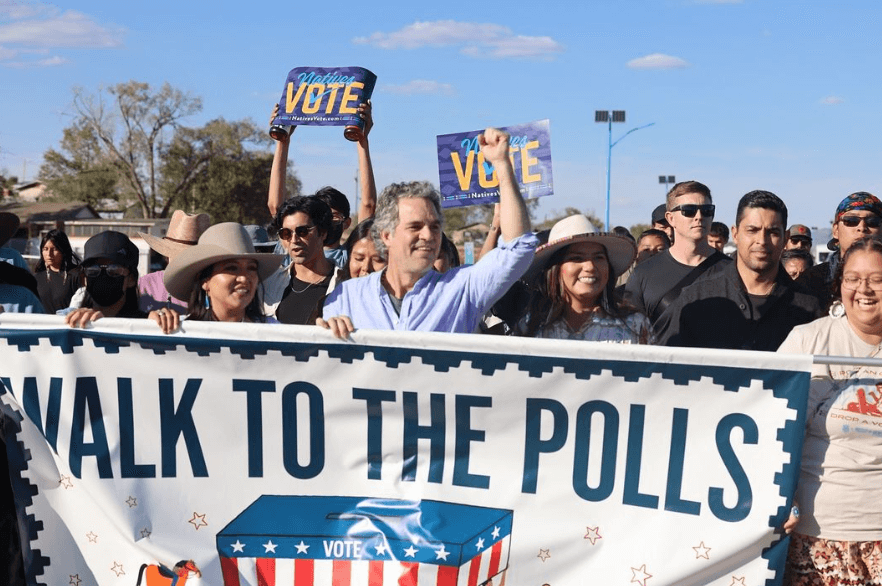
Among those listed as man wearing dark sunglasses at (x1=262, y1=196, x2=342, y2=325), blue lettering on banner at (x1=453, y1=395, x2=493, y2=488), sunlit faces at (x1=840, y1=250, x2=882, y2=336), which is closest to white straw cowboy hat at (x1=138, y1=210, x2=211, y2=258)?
man wearing dark sunglasses at (x1=262, y1=196, x2=342, y2=325)

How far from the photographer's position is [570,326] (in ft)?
14.0

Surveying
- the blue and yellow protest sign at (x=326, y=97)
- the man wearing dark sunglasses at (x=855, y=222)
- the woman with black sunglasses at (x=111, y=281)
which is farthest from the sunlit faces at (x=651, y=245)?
the woman with black sunglasses at (x=111, y=281)

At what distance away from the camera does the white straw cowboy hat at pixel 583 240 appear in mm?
4227

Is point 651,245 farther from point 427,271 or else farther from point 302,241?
point 427,271

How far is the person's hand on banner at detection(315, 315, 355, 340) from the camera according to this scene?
363 cm

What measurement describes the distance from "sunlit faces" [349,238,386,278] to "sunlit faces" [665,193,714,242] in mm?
1808

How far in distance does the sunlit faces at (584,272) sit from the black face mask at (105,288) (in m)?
2.18

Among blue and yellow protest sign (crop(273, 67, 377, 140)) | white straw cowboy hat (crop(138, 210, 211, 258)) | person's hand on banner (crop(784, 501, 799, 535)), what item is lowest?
person's hand on banner (crop(784, 501, 799, 535))

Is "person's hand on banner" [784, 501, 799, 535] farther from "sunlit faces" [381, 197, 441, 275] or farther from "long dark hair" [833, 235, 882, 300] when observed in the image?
"sunlit faces" [381, 197, 441, 275]

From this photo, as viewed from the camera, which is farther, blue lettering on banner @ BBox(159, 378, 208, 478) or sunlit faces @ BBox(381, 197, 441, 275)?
sunlit faces @ BBox(381, 197, 441, 275)

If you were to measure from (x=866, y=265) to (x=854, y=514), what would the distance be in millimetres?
872

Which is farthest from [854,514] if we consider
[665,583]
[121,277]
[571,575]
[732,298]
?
[121,277]

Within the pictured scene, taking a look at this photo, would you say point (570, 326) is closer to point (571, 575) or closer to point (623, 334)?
point (623, 334)

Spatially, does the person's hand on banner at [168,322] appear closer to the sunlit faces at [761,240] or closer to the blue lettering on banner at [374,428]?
the blue lettering on banner at [374,428]
